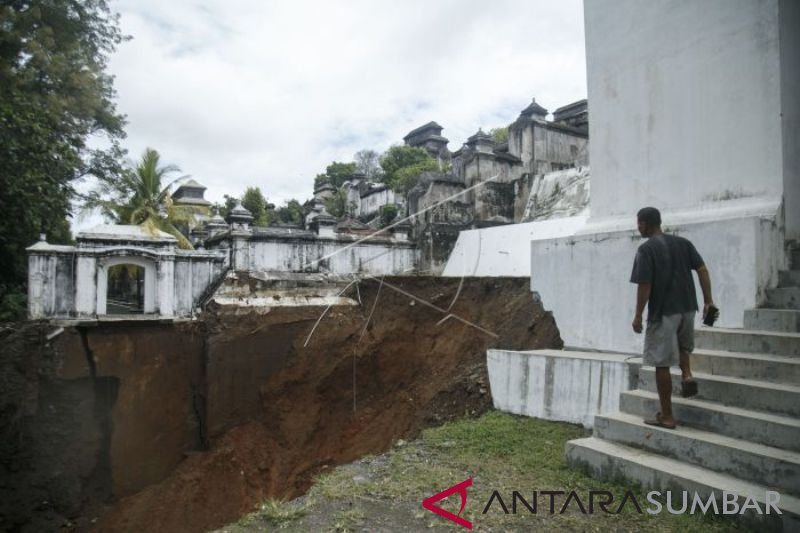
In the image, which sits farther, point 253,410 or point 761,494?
point 253,410

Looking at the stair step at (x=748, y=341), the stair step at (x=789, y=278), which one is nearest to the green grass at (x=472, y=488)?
the stair step at (x=748, y=341)

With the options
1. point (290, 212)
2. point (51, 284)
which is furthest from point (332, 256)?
point (290, 212)

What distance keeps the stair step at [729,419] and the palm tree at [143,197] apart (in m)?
15.1

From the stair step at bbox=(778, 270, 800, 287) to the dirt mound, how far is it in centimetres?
309

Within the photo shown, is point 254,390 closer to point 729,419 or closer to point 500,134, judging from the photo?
point 729,419

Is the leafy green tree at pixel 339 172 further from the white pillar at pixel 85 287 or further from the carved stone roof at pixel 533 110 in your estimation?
the white pillar at pixel 85 287

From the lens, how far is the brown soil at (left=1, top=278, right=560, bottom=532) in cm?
802

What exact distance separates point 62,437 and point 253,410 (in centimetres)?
323

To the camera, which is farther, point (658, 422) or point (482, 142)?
point (482, 142)

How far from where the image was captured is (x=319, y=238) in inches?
483

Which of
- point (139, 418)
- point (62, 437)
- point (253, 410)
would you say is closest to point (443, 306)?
point (253, 410)

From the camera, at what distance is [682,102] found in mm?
4570

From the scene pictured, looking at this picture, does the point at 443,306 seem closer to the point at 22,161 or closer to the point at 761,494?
the point at 761,494

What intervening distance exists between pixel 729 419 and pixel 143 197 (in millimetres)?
17615
